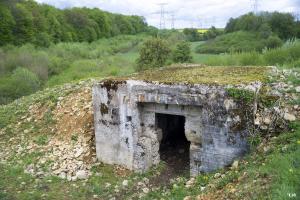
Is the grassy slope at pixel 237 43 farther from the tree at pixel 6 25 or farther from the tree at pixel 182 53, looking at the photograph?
the tree at pixel 6 25

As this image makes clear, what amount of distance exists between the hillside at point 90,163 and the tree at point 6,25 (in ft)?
62.5

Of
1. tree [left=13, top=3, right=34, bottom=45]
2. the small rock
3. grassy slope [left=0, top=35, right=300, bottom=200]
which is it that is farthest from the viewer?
tree [left=13, top=3, right=34, bottom=45]

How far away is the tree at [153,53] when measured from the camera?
17.8 metres

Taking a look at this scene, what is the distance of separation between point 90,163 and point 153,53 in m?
10.5

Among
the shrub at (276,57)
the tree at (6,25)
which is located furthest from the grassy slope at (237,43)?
the tree at (6,25)

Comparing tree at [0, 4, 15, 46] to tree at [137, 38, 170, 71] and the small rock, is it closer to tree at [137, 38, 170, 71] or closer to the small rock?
tree at [137, 38, 170, 71]

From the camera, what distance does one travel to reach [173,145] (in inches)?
346

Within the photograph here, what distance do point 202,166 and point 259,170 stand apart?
5.90ft

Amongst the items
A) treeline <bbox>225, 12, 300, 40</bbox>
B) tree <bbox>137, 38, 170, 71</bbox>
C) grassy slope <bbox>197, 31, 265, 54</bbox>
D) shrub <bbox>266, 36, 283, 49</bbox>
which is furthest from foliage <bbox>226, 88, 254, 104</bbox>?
treeline <bbox>225, 12, 300, 40</bbox>

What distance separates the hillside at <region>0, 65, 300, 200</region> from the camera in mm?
5102

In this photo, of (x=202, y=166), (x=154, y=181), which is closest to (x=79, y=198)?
(x=154, y=181)

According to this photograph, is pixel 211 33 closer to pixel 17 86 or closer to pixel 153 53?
pixel 153 53

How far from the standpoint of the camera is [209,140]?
21.9 feet

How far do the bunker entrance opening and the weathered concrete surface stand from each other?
1.40ft
